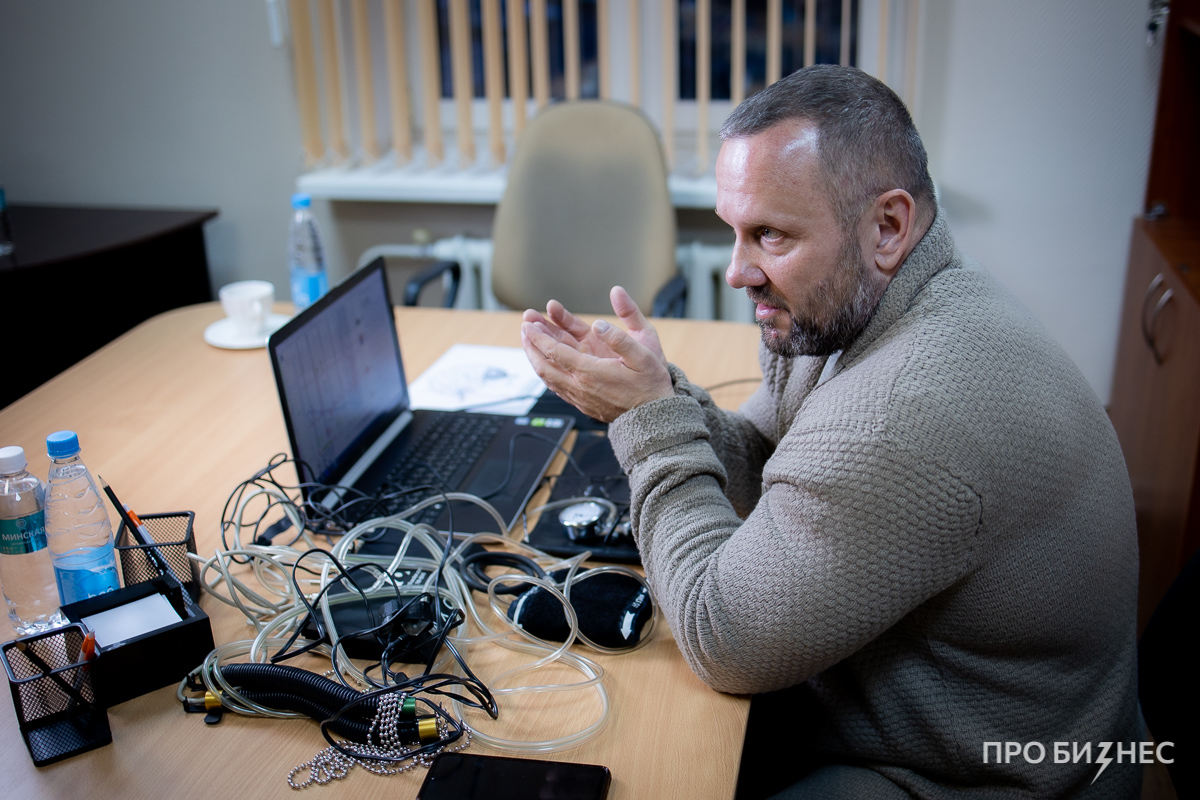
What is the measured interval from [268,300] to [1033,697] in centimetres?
153

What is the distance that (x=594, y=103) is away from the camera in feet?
7.76

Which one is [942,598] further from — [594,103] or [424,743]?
[594,103]

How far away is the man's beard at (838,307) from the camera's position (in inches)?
39.1

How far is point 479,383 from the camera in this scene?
1.69m

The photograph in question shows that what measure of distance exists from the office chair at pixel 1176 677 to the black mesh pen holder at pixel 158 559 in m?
1.07

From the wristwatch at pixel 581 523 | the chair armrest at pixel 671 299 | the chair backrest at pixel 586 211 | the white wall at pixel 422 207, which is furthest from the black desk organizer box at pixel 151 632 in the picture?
the white wall at pixel 422 207

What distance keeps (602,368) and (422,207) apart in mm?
1992

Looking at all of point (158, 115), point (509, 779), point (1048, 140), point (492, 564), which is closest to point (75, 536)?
point (492, 564)

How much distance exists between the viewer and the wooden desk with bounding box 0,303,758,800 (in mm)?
857

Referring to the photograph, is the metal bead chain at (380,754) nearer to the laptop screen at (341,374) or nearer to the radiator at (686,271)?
the laptop screen at (341,374)

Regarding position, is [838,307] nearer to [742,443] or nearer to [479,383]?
[742,443]

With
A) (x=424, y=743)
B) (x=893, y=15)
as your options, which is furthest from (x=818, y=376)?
(x=893, y=15)

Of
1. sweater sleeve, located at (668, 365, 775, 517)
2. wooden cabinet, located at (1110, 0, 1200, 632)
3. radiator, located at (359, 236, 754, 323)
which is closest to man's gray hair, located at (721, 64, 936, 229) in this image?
sweater sleeve, located at (668, 365, 775, 517)

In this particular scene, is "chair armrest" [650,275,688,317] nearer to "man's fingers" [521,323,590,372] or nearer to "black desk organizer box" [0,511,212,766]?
"man's fingers" [521,323,590,372]
